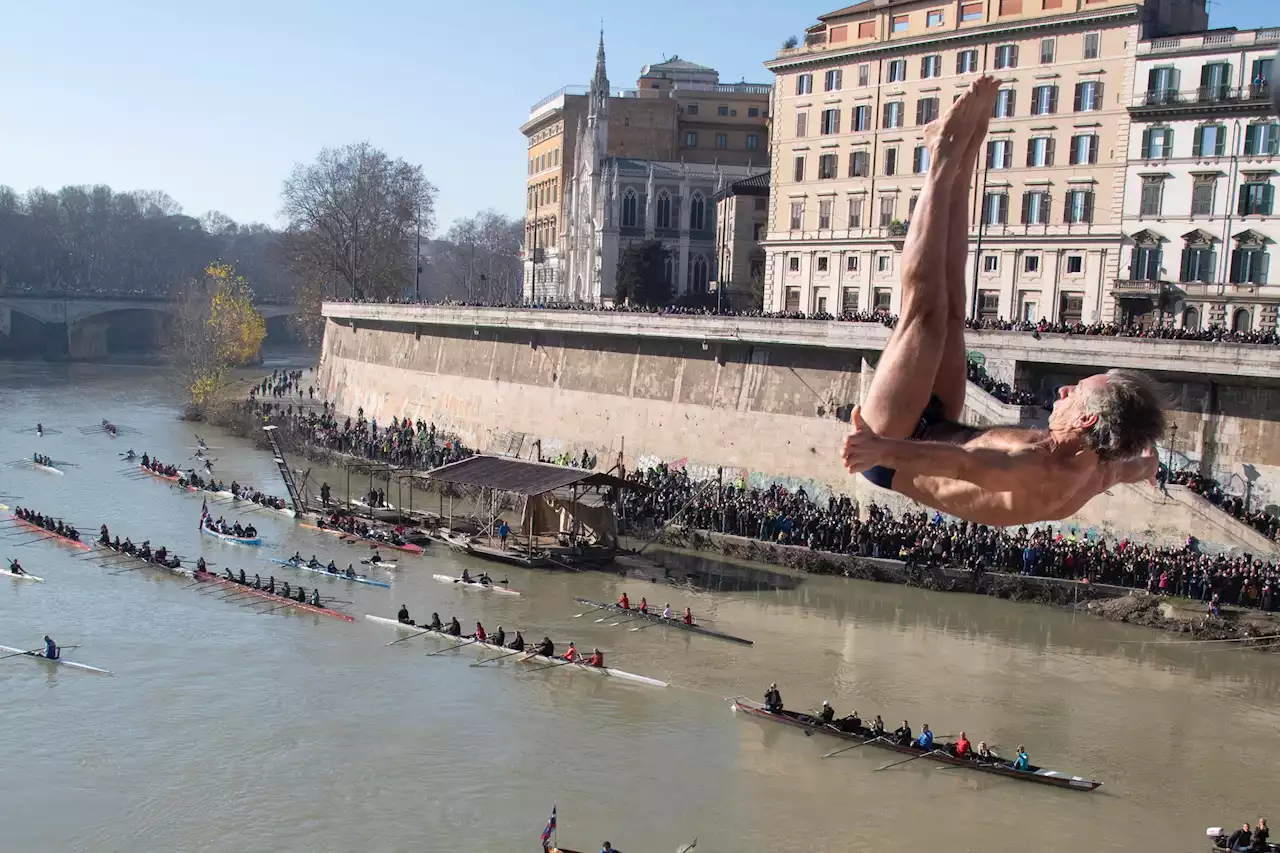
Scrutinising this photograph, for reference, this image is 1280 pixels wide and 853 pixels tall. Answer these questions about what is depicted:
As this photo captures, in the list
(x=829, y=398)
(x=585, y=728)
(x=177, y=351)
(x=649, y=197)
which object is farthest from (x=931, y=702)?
(x=177, y=351)

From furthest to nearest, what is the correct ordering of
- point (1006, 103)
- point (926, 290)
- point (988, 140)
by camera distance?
point (988, 140)
point (1006, 103)
point (926, 290)

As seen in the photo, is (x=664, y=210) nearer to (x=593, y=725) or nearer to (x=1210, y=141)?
(x=1210, y=141)

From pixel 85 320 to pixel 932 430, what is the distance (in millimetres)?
101820

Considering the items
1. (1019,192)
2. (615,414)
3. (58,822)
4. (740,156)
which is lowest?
(58,822)

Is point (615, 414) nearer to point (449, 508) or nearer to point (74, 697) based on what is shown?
point (449, 508)

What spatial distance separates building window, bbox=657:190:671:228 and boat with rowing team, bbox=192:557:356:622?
41.1m

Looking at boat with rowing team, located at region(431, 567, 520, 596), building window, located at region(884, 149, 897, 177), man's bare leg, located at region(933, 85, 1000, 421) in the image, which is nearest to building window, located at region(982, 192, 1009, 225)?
building window, located at region(884, 149, 897, 177)

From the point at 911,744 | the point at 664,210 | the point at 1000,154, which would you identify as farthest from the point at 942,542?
the point at 664,210

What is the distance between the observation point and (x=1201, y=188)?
3588cm

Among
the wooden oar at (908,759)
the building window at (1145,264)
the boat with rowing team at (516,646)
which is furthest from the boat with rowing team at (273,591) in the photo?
the building window at (1145,264)

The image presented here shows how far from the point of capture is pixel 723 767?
19781mm

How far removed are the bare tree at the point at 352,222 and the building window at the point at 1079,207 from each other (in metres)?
49.5

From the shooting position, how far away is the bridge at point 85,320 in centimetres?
9031

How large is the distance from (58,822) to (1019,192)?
33892mm
